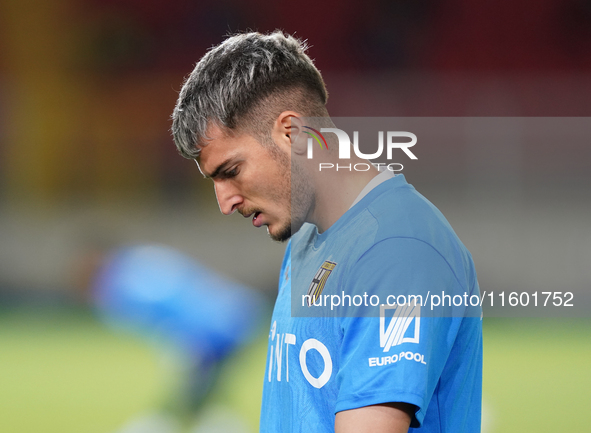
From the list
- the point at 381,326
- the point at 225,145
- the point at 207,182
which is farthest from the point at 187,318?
the point at 207,182

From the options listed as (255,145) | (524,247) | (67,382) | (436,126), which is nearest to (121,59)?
(436,126)

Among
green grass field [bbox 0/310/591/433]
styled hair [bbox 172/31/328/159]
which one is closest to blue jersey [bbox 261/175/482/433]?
styled hair [bbox 172/31/328/159]

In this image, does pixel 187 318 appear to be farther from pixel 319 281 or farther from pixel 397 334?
pixel 397 334

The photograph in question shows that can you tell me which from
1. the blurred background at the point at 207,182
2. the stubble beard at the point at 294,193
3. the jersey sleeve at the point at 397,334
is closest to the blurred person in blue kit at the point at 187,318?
the blurred background at the point at 207,182

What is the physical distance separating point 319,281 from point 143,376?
453 centimetres

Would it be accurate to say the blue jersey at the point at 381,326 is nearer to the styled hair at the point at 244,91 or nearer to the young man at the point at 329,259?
the young man at the point at 329,259

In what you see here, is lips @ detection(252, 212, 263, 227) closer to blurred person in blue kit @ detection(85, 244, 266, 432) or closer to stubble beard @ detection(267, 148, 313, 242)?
stubble beard @ detection(267, 148, 313, 242)

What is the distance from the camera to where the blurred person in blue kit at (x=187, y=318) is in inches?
152

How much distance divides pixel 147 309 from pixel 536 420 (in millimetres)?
2908

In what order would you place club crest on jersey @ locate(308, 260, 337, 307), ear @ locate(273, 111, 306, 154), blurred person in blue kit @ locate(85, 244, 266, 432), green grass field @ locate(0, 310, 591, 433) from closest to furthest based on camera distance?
1. club crest on jersey @ locate(308, 260, 337, 307)
2. ear @ locate(273, 111, 306, 154)
3. blurred person in blue kit @ locate(85, 244, 266, 432)
4. green grass field @ locate(0, 310, 591, 433)

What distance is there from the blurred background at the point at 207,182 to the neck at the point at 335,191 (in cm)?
429

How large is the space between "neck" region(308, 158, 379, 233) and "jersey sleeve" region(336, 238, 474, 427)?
26cm

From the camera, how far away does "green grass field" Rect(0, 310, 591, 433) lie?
13.5 feet

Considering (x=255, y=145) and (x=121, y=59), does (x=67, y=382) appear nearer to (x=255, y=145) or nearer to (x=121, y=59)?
(x=255, y=145)
